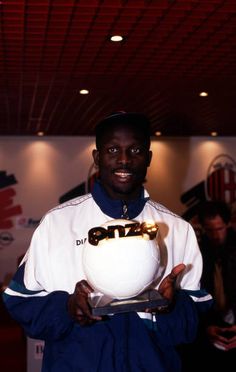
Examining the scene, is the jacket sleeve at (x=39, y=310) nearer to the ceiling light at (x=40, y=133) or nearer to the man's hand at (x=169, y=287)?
the man's hand at (x=169, y=287)

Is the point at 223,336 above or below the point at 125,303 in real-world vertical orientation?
below

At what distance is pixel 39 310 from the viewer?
1646 millimetres

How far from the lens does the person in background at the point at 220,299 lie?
3182mm

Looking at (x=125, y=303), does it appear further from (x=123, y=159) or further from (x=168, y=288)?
(x=123, y=159)

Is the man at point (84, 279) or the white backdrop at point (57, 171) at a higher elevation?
the white backdrop at point (57, 171)

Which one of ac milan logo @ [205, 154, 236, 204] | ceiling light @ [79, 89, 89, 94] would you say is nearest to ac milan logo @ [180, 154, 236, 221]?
ac milan logo @ [205, 154, 236, 204]

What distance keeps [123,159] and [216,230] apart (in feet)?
6.27

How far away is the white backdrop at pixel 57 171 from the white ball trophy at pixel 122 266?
275 inches

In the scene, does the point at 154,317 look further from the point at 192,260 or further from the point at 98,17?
the point at 98,17

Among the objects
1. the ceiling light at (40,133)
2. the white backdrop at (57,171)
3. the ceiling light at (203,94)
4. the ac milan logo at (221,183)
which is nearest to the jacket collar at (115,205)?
the ceiling light at (203,94)

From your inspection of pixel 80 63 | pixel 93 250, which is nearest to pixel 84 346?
pixel 93 250

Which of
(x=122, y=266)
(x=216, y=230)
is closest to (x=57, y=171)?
(x=216, y=230)

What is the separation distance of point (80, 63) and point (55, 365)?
348 cm

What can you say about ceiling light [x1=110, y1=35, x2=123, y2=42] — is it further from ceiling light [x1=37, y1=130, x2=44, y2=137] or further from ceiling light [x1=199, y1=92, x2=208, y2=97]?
ceiling light [x1=37, y1=130, x2=44, y2=137]
